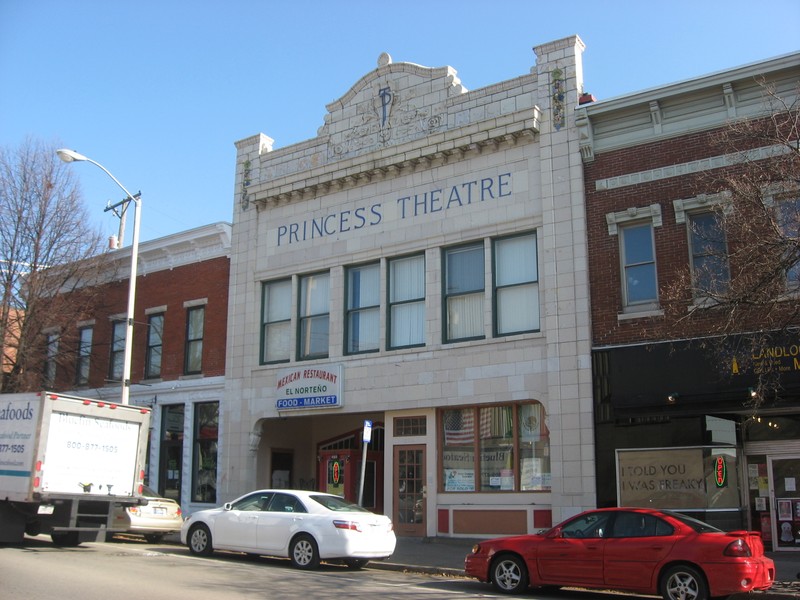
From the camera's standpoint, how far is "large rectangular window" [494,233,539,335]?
19.3 metres

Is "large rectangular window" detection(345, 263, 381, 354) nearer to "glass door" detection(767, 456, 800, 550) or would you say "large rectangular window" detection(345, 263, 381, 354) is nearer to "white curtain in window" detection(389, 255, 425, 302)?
"white curtain in window" detection(389, 255, 425, 302)

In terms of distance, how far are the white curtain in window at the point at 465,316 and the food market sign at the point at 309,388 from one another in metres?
3.35

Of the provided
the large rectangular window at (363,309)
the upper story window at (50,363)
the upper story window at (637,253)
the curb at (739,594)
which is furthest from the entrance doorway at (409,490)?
the upper story window at (50,363)

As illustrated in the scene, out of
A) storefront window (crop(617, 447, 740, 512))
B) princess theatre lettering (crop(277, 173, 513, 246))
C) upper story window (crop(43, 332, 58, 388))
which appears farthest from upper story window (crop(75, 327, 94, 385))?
storefront window (crop(617, 447, 740, 512))

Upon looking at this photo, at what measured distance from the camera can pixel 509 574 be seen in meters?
12.6

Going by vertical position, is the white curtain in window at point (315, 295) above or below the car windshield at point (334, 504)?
above

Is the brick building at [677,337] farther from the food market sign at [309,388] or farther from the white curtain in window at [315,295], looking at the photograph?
the white curtain in window at [315,295]

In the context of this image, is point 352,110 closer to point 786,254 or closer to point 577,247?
point 577,247

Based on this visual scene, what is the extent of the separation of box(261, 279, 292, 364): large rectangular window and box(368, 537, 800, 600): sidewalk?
6.56 m

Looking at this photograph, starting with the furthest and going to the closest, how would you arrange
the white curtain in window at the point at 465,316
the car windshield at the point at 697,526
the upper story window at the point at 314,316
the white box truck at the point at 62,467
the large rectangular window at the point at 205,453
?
the large rectangular window at the point at 205,453, the upper story window at the point at 314,316, the white curtain in window at the point at 465,316, the white box truck at the point at 62,467, the car windshield at the point at 697,526

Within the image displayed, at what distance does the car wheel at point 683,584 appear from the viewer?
35.6 feet

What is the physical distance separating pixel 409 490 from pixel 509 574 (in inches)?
315

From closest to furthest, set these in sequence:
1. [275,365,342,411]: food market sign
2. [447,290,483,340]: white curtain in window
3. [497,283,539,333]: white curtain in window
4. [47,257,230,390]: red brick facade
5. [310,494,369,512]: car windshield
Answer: [310,494,369,512]: car windshield, [497,283,539,333]: white curtain in window, [447,290,483,340]: white curtain in window, [275,365,342,411]: food market sign, [47,257,230,390]: red brick facade

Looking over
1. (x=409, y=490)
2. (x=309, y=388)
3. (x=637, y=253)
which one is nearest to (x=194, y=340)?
(x=309, y=388)
